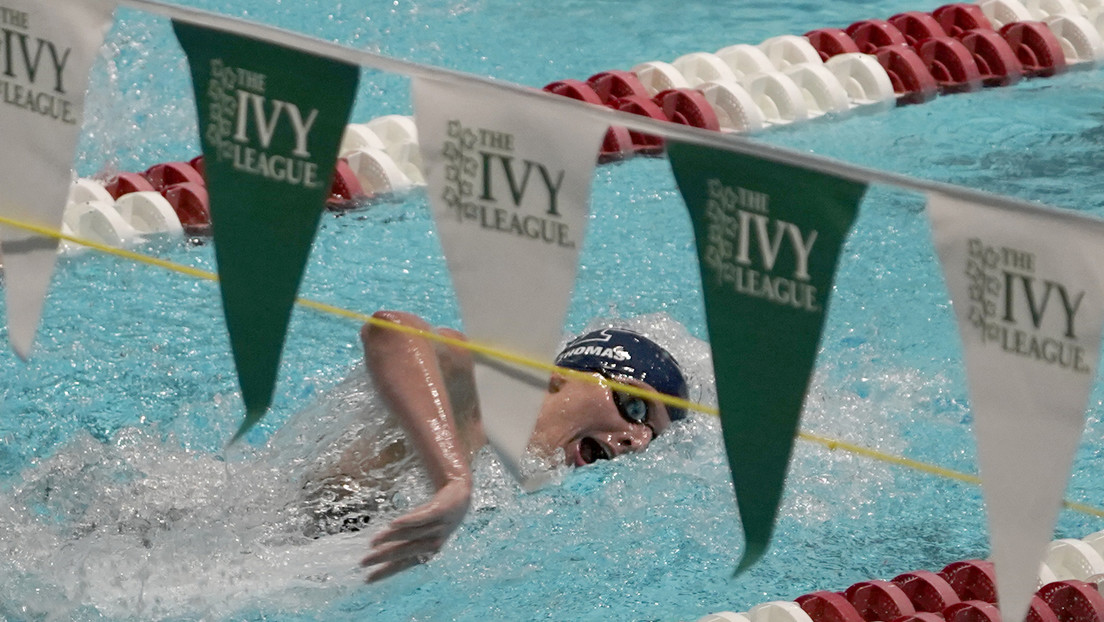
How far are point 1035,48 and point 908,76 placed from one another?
542 millimetres

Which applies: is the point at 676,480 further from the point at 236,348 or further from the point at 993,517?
the point at 993,517

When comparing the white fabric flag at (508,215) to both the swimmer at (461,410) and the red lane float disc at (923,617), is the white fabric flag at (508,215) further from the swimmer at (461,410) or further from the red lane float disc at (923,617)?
the red lane float disc at (923,617)

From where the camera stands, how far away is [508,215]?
1.83 m

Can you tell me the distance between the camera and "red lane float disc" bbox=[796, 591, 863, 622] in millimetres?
2557

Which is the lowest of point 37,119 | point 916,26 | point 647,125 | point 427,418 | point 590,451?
point 590,451

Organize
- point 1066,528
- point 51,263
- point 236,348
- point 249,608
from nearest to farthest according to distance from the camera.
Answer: point 236,348, point 51,263, point 249,608, point 1066,528

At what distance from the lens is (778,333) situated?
1.70 metres

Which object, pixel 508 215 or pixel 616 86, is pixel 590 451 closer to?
pixel 508 215

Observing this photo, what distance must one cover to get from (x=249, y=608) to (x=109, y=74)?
309cm

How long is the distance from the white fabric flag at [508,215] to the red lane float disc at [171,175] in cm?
248

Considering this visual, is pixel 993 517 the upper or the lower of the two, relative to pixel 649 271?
upper

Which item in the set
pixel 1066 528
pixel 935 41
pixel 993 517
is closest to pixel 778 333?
pixel 993 517

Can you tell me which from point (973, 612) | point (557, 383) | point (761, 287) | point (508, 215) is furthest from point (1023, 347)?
point (557, 383)

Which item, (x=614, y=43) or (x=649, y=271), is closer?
(x=649, y=271)
